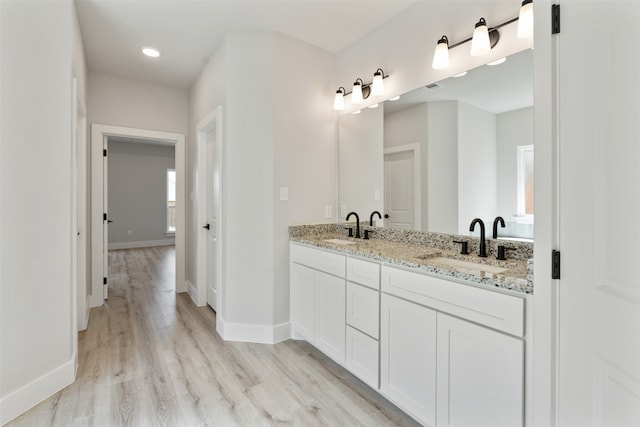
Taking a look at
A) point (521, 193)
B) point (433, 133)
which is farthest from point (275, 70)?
point (521, 193)

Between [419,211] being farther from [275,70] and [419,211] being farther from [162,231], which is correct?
[162,231]

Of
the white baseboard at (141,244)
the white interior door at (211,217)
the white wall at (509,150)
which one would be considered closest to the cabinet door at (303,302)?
the white interior door at (211,217)

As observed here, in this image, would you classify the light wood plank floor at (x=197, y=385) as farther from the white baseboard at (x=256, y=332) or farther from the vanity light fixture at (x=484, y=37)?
the vanity light fixture at (x=484, y=37)

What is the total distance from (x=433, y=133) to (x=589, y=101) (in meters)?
1.32

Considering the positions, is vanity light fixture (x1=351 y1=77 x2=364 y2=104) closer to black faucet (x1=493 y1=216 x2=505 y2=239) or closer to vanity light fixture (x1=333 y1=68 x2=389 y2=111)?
vanity light fixture (x1=333 y1=68 x2=389 y2=111)

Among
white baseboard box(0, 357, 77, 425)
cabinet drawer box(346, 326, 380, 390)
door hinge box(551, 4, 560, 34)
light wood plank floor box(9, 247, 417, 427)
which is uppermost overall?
door hinge box(551, 4, 560, 34)

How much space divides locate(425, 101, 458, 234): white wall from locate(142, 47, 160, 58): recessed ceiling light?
2588 millimetres

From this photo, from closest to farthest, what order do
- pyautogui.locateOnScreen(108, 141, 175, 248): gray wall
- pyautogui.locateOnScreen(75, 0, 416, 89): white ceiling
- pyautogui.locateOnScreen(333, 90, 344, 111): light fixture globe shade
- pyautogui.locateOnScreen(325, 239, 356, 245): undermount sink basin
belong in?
pyautogui.locateOnScreen(75, 0, 416, 89): white ceiling → pyautogui.locateOnScreen(325, 239, 356, 245): undermount sink basin → pyautogui.locateOnScreen(333, 90, 344, 111): light fixture globe shade → pyautogui.locateOnScreen(108, 141, 175, 248): gray wall

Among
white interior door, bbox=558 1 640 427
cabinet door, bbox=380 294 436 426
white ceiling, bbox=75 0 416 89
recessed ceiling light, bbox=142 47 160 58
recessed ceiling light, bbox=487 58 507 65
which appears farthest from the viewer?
recessed ceiling light, bbox=142 47 160 58

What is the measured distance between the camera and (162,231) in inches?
327

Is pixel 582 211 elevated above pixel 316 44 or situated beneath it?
situated beneath

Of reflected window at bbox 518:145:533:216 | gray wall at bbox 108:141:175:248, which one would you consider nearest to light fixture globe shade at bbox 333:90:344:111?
reflected window at bbox 518:145:533:216

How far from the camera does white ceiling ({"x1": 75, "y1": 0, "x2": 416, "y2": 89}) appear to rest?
232 centimetres

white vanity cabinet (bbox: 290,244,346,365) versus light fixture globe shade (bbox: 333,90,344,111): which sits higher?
light fixture globe shade (bbox: 333,90,344,111)
